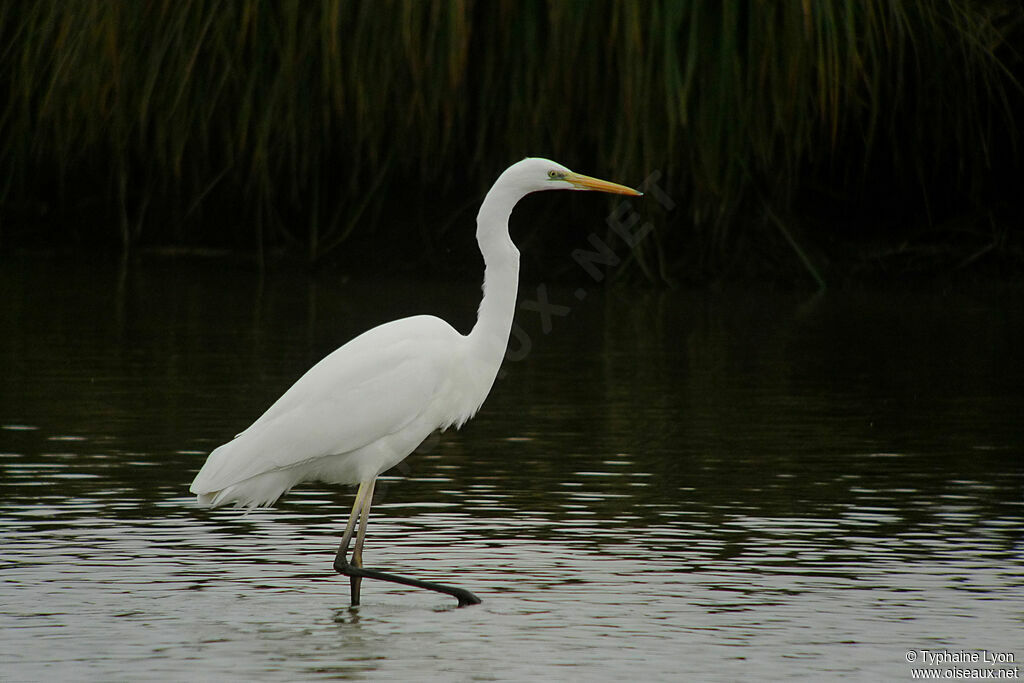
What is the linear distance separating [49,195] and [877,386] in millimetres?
11696

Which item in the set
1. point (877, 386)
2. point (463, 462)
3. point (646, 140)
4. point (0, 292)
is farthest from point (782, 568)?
point (0, 292)

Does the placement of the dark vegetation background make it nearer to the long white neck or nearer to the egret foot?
the long white neck

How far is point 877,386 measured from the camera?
10.8 metres

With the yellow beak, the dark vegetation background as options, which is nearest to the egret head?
the yellow beak

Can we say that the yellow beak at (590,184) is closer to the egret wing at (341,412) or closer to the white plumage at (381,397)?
the white plumage at (381,397)

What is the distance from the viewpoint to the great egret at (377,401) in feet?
20.3

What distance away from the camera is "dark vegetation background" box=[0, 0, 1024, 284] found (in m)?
14.8

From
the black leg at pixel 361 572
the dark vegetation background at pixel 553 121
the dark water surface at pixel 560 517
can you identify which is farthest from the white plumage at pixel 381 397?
the dark vegetation background at pixel 553 121

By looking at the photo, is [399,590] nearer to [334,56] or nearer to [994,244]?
[334,56]

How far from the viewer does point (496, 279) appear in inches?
253

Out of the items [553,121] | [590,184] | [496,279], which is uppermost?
[553,121]

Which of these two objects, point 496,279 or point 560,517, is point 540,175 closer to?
point 496,279

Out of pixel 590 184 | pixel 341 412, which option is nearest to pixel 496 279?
pixel 590 184

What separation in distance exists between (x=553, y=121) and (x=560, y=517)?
8.48m
